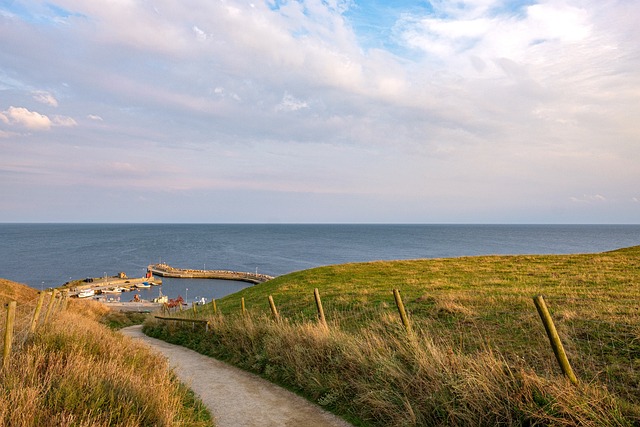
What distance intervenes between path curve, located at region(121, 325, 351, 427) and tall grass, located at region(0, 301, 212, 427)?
579mm

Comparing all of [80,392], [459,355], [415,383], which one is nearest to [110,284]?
[80,392]

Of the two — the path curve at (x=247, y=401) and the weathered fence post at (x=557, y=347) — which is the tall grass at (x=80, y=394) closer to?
the path curve at (x=247, y=401)

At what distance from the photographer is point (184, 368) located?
11562 millimetres

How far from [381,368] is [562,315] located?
237 inches

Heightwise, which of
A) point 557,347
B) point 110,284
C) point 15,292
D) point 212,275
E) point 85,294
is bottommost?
point 110,284

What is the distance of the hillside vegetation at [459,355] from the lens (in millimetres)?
5637

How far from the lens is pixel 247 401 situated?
854 centimetres

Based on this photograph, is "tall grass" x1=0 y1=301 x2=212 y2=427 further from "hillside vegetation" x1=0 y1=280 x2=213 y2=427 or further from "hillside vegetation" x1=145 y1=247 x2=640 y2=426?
"hillside vegetation" x1=145 y1=247 x2=640 y2=426

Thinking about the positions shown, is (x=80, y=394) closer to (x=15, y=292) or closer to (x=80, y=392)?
(x=80, y=392)

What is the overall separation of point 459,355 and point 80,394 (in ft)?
19.8

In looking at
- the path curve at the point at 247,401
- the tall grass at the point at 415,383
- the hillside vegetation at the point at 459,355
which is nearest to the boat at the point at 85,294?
the hillside vegetation at the point at 459,355

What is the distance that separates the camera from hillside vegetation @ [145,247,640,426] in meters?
5.64

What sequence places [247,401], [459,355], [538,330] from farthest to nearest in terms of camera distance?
[538,330]
[247,401]
[459,355]

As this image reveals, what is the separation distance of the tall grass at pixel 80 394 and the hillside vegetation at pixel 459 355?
2.93 m
